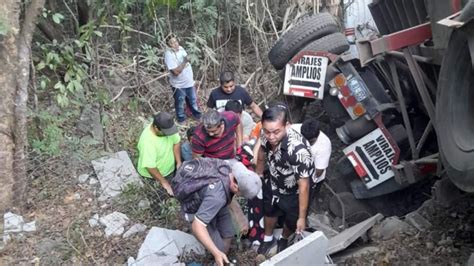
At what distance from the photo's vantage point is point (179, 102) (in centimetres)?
650

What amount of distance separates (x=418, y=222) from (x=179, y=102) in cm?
359

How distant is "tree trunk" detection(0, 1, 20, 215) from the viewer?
13.9 feet

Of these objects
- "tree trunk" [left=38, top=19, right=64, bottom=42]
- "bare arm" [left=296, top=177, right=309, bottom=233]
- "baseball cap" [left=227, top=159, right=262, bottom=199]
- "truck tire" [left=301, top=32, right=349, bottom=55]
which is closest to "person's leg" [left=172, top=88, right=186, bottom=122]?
"tree trunk" [left=38, top=19, right=64, bottom=42]

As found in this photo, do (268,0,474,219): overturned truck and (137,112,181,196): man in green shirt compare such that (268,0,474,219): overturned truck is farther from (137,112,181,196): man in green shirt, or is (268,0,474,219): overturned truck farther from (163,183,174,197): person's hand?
(163,183,174,197): person's hand

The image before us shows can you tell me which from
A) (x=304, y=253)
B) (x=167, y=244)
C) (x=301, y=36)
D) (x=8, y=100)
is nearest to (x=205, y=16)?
(x=301, y=36)

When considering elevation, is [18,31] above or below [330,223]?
above

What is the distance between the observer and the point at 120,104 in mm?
6383

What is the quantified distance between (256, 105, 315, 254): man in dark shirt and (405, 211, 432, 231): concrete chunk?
0.80 metres

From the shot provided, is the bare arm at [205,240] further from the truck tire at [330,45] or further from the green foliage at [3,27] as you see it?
the truck tire at [330,45]

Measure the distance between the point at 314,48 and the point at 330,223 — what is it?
1722 mm

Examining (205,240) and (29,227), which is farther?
(29,227)

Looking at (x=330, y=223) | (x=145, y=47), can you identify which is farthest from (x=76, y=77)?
(x=330, y=223)

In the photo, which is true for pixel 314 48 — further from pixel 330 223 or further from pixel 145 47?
pixel 145 47

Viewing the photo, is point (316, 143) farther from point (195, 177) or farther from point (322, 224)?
point (195, 177)
